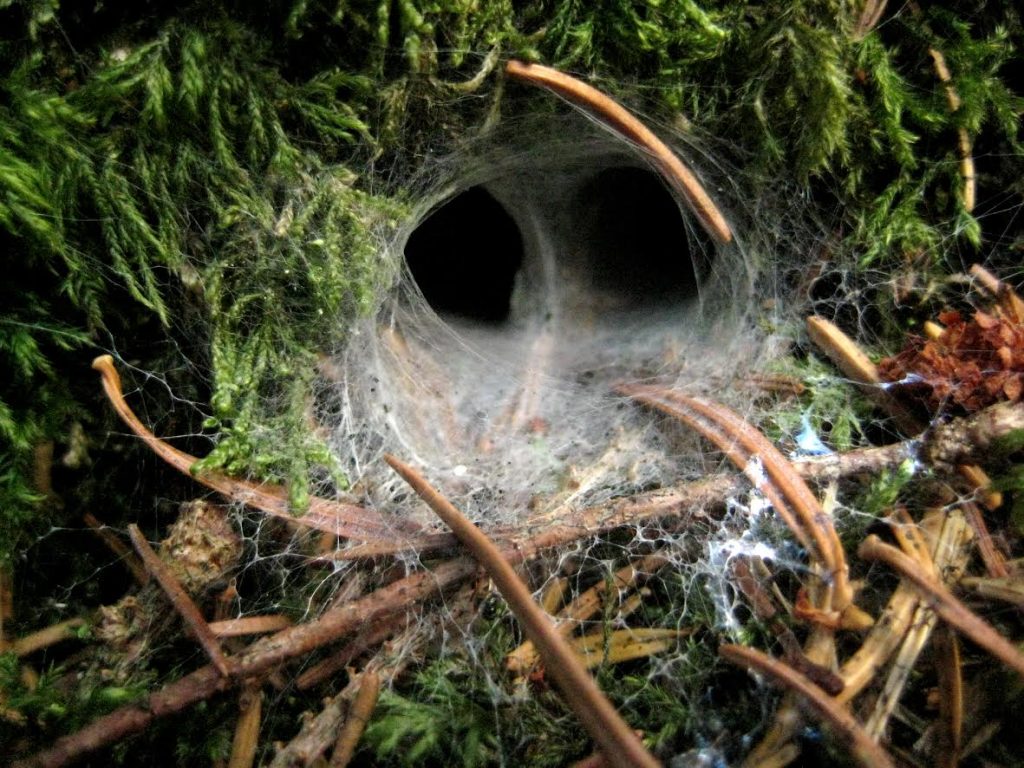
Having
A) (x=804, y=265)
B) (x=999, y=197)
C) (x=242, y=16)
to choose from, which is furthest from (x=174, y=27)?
(x=999, y=197)

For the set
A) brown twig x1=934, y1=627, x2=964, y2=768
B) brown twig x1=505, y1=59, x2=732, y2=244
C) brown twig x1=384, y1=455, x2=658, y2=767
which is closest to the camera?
brown twig x1=384, y1=455, x2=658, y2=767

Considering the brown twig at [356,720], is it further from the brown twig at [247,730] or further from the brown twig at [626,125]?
the brown twig at [626,125]

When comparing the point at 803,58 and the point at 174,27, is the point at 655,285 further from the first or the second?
the point at 174,27

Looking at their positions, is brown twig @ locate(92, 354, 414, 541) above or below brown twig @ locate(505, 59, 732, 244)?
below

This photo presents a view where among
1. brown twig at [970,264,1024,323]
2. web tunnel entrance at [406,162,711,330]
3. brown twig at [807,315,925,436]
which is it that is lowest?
brown twig at [807,315,925,436]

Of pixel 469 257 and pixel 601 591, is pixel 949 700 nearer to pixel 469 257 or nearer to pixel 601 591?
pixel 601 591

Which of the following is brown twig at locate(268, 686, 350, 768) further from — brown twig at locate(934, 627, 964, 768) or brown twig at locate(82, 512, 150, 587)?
brown twig at locate(934, 627, 964, 768)

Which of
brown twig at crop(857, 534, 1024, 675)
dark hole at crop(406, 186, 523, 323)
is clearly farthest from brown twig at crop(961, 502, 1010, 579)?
dark hole at crop(406, 186, 523, 323)

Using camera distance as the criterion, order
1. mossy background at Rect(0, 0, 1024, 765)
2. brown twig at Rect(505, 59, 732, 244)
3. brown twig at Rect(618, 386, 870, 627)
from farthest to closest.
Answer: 1. brown twig at Rect(505, 59, 732, 244)
2. mossy background at Rect(0, 0, 1024, 765)
3. brown twig at Rect(618, 386, 870, 627)
